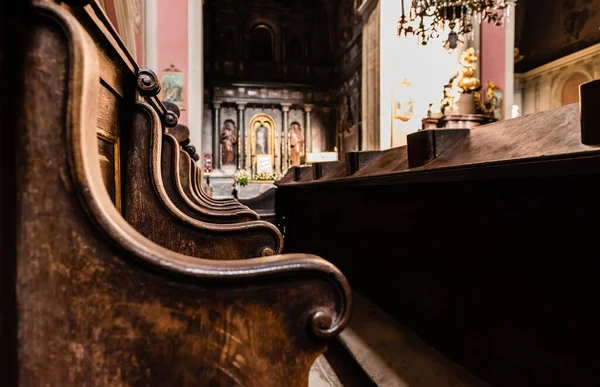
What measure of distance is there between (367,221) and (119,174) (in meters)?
1.59

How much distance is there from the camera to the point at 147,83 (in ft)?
3.94

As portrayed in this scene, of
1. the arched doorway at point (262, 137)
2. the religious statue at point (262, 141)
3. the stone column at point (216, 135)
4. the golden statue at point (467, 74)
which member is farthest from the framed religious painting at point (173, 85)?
the religious statue at point (262, 141)

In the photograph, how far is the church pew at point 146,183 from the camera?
1.11 meters

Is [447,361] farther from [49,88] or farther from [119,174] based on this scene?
[49,88]

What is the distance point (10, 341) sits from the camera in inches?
21.5

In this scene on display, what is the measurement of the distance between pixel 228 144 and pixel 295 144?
253 cm

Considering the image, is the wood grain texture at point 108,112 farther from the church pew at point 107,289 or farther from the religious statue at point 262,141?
the religious statue at point 262,141

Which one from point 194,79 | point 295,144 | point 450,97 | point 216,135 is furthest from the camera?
point 295,144

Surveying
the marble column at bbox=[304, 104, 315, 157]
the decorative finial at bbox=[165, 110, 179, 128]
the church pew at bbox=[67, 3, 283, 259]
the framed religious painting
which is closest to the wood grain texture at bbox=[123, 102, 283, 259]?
the church pew at bbox=[67, 3, 283, 259]

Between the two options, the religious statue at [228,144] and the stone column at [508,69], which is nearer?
the stone column at [508,69]

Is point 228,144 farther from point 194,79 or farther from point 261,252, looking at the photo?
point 261,252

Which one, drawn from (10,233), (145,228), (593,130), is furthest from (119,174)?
(593,130)

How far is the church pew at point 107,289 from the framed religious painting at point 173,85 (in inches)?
288

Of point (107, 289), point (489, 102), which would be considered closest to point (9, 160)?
point (107, 289)
